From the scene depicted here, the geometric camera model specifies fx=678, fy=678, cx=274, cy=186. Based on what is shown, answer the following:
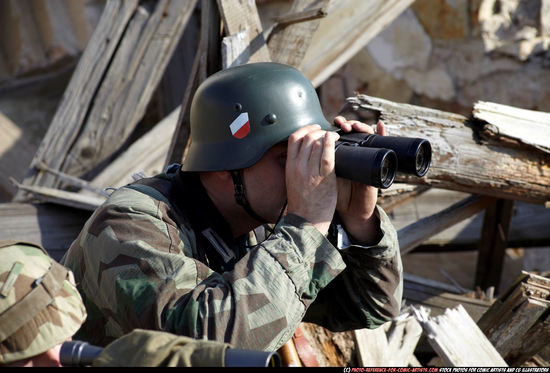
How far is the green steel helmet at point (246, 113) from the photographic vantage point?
230 cm

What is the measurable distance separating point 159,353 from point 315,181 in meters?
0.85

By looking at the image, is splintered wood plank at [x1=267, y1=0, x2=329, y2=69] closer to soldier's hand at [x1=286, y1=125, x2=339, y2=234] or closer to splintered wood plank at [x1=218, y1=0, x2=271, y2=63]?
splintered wood plank at [x1=218, y1=0, x2=271, y2=63]

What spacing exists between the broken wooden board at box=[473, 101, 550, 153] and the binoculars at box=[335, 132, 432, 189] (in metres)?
1.24

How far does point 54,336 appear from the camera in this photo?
1520 mm

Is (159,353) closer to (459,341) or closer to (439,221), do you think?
(459,341)

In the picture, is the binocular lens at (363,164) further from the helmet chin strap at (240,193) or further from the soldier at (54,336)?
the soldier at (54,336)

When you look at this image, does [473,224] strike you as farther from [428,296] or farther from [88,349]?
[88,349]

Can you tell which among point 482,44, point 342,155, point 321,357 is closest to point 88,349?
point 342,155

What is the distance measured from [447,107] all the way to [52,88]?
13.1 feet

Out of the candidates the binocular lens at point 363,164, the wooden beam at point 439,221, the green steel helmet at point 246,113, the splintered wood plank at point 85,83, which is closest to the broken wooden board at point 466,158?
the wooden beam at point 439,221

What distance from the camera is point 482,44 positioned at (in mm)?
6094

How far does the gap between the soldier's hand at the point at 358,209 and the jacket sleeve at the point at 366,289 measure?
0.12 ft

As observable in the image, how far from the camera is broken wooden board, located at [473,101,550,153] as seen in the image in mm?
3342

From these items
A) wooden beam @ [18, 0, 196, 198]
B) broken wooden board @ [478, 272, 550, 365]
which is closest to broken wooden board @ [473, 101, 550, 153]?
broken wooden board @ [478, 272, 550, 365]
